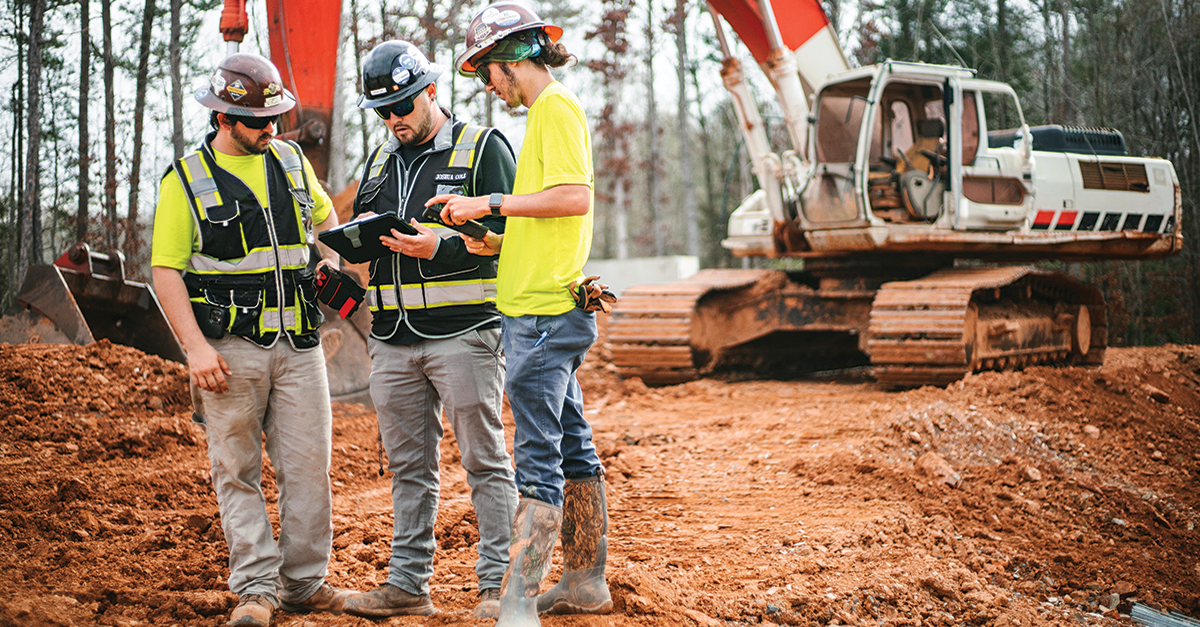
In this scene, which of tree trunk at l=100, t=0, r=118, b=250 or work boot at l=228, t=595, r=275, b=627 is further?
tree trunk at l=100, t=0, r=118, b=250

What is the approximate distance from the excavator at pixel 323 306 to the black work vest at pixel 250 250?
2.79 m

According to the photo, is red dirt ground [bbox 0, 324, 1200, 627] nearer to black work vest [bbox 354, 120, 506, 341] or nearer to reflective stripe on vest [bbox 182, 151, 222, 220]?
black work vest [bbox 354, 120, 506, 341]

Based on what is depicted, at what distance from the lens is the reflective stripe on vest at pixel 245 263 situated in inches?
130

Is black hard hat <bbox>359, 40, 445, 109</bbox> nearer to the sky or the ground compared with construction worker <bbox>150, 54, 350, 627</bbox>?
nearer to the sky

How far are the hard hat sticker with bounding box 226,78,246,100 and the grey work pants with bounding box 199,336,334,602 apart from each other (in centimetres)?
84

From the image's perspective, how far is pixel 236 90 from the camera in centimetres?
332

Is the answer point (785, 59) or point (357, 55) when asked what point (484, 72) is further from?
point (357, 55)

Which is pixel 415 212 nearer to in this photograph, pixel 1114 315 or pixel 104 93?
pixel 104 93

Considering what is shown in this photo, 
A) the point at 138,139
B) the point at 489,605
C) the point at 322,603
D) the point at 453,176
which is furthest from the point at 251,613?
the point at 138,139

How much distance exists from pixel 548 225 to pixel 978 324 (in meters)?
6.43

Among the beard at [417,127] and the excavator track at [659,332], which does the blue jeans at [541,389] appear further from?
the excavator track at [659,332]

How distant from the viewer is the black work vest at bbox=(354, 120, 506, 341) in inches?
127

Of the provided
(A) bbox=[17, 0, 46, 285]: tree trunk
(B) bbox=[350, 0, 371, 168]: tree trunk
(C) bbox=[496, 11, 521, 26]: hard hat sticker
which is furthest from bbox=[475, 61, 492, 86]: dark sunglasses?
(B) bbox=[350, 0, 371, 168]: tree trunk

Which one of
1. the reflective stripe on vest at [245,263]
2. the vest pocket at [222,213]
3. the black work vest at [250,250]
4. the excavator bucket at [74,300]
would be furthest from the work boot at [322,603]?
the excavator bucket at [74,300]
